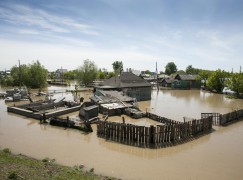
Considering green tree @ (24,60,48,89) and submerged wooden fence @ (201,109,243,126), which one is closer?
submerged wooden fence @ (201,109,243,126)

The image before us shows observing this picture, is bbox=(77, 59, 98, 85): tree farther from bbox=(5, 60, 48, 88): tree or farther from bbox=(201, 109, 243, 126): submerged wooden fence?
bbox=(201, 109, 243, 126): submerged wooden fence

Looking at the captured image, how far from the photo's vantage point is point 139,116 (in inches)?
1004

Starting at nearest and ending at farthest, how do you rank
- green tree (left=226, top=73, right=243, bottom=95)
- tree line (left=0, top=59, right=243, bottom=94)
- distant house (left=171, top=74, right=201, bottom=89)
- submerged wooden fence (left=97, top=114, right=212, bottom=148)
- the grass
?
the grass < submerged wooden fence (left=97, top=114, right=212, bottom=148) < green tree (left=226, top=73, right=243, bottom=95) < tree line (left=0, top=59, right=243, bottom=94) < distant house (left=171, top=74, right=201, bottom=89)

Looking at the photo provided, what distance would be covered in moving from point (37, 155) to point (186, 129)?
37.5ft

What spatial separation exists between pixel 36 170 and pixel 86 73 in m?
58.4

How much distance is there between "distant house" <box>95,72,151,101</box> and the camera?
38750 millimetres

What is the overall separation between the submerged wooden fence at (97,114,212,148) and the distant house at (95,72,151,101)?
808 inches

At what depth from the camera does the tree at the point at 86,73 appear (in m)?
67.9

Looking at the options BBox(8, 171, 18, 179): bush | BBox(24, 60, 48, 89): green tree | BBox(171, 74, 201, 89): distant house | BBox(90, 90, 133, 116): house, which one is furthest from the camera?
BBox(171, 74, 201, 89): distant house

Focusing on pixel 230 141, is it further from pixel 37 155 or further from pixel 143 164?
pixel 37 155

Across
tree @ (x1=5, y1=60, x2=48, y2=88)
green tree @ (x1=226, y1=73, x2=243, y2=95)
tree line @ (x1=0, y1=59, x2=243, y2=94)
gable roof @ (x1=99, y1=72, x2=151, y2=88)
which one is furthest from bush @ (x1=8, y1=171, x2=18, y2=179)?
tree @ (x1=5, y1=60, x2=48, y2=88)

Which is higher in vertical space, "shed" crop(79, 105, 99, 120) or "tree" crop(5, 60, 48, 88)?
"tree" crop(5, 60, 48, 88)

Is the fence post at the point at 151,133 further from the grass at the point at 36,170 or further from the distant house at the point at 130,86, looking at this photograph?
the distant house at the point at 130,86

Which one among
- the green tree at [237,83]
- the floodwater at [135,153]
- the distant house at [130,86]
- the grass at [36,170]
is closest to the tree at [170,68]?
the green tree at [237,83]
